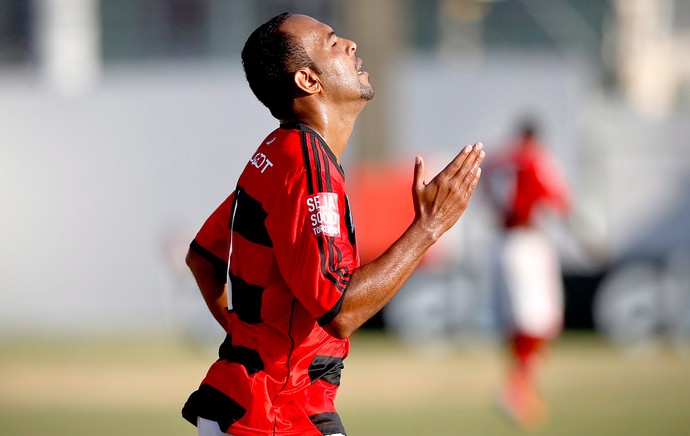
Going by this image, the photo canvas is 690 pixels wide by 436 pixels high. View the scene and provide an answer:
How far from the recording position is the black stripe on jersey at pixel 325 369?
373cm

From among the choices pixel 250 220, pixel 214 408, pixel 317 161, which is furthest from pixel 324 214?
pixel 214 408

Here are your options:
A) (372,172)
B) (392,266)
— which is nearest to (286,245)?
(392,266)

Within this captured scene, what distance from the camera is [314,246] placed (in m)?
3.43

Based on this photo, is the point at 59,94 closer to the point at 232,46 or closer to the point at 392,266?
the point at 232,46

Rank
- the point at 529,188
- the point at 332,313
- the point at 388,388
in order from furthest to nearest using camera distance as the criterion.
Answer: the point at 388,388 < the point at 529,188 < the point at 332,313

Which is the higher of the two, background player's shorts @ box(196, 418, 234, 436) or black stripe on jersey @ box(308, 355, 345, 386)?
black stripe on jersey @ box(308, 355, 345, 386)

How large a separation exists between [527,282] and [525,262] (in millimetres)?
190

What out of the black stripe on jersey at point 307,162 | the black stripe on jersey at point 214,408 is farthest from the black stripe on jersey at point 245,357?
the black stripe on jersey at point 307,162

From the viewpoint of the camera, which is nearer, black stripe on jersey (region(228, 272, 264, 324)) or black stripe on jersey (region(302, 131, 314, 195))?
black stripe on jersey (region(302, 131, 314, 195))

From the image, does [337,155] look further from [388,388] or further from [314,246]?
[388,388]

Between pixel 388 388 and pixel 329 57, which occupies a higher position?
pixel 329 57

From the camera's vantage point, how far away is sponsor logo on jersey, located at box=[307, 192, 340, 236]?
345 centimetres

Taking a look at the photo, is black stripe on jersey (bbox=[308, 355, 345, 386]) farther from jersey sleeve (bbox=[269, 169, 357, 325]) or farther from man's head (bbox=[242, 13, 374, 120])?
man's head (bbox=[242, 13, 374, 120])

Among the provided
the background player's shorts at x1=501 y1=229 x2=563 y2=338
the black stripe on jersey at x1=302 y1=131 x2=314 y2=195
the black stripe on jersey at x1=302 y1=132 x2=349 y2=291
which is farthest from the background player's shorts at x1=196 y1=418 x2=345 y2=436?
the background player's shorts at x1=501 y1=229 x2=563 y2=338
